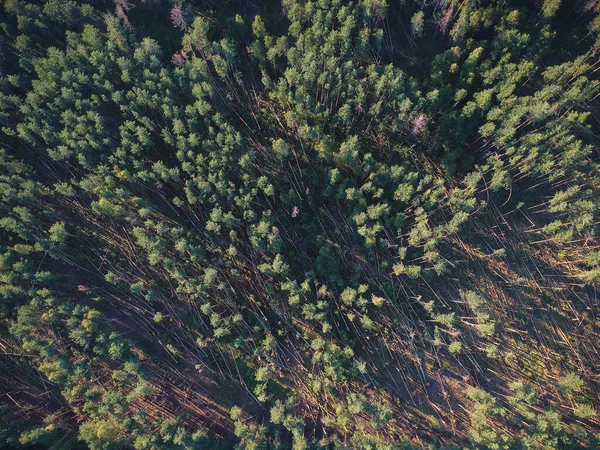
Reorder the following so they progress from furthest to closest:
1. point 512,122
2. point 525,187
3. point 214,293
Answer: point 525,187
point 214,293
point 512,122

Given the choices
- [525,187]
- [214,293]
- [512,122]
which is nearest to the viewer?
[512,122]

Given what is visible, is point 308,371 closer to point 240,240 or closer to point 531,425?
point 240,240

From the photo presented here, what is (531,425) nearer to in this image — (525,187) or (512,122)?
(525,187)

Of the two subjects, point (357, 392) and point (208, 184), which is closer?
point (208, 184)

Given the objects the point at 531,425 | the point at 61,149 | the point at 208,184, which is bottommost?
the point at 531,425

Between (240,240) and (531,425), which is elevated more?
(240,240)

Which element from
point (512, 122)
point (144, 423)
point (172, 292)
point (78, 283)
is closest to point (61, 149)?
point (78, 283)
